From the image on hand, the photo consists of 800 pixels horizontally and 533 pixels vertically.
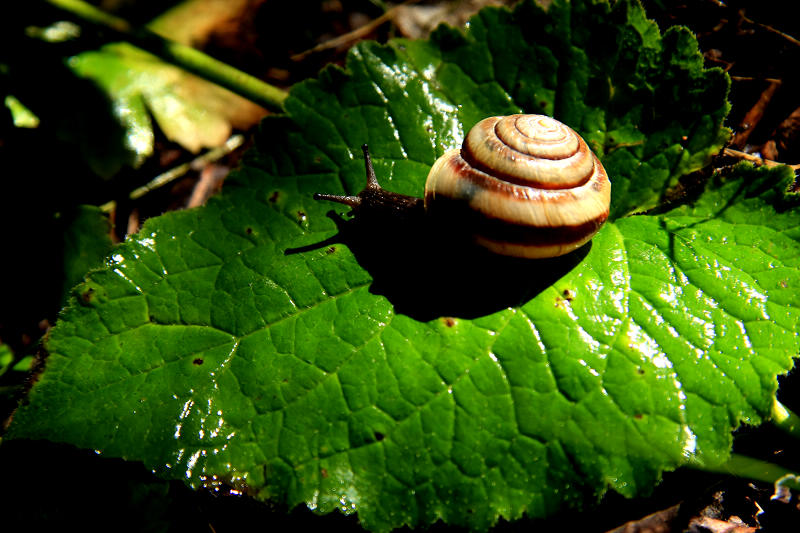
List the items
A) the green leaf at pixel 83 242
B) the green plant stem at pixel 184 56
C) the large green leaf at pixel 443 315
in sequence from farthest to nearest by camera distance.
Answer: the green plant stem at pixel 184 56, the green leaf at pixel 83 242, the large green leaf at pixel 443 315

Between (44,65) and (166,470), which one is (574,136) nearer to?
(166,470)

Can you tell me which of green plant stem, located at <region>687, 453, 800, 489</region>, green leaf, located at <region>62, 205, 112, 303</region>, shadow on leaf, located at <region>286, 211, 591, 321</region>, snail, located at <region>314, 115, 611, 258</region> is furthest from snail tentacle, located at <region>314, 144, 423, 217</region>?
green plant stem, located at <region>687, 453, 800, 489</region>

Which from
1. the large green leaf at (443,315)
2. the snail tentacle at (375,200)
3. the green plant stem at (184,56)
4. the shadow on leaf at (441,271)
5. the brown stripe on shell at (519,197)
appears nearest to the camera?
the large green leaf at (443,315)

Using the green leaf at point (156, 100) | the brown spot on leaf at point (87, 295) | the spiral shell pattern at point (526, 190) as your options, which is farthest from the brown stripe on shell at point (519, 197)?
the green leaf at point (156, 100)

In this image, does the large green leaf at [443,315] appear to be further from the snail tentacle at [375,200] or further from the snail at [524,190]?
the snail at [524,190]

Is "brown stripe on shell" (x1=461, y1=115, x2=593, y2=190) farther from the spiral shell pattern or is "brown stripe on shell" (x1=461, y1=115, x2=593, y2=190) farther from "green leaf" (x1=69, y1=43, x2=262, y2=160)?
"green leaf" (x1=69, y1=43, x2=262, y2=160)

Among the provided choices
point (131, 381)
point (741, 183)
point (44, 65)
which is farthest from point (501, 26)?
point (44, 65)
